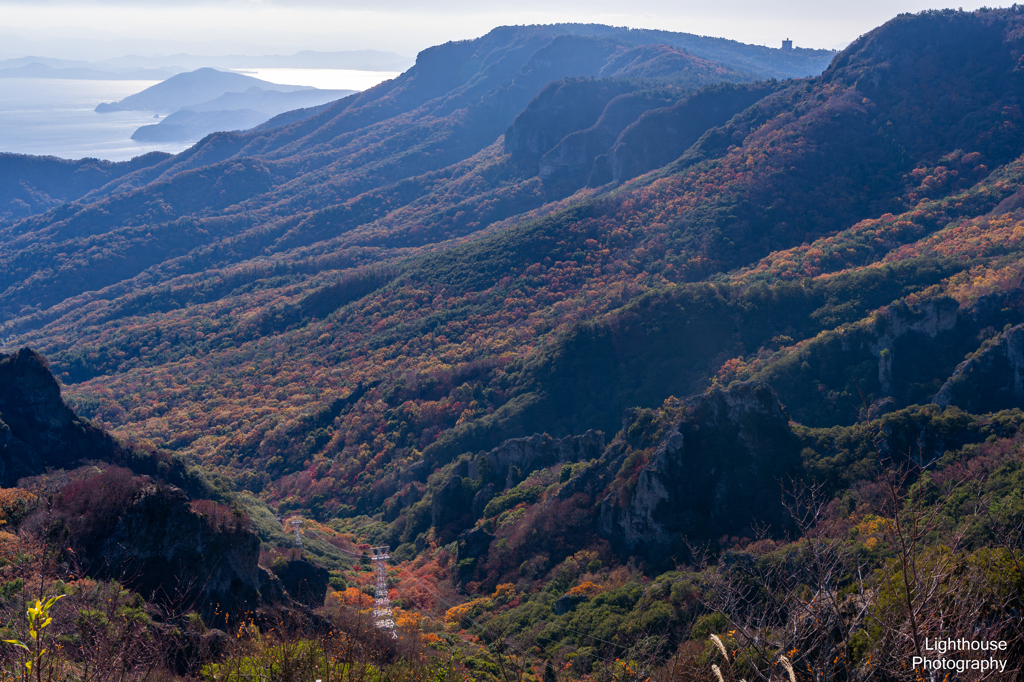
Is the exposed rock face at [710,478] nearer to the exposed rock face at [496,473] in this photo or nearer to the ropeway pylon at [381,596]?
the exposed rock face at [496,473]

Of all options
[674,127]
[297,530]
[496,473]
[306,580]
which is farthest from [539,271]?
[306,580]

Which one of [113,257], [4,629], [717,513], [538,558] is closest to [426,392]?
[538,558]

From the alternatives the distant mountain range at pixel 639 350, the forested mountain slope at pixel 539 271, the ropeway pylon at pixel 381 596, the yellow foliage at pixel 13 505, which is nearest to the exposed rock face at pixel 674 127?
the forested mountain slope at pixel 539 271

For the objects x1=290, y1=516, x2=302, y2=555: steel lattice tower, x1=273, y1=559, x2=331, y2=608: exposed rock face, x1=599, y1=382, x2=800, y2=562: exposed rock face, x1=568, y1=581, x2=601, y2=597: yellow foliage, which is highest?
x1=599, y1=382, x2=800, y2=562: exposed rock face

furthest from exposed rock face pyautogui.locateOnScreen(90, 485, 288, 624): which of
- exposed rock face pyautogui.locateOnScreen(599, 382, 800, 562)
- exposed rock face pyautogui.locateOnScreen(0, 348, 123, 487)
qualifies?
exposed rock face pyautogui.locateOnScreen(599, 382, 800, 562)

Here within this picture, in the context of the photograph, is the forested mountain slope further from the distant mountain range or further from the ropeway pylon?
the ropeway pylon
